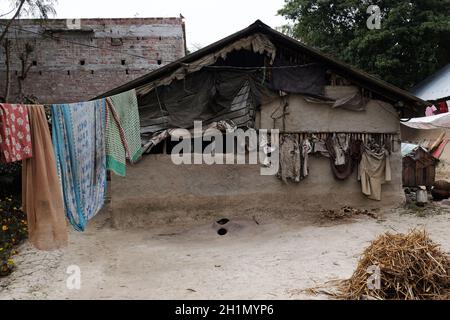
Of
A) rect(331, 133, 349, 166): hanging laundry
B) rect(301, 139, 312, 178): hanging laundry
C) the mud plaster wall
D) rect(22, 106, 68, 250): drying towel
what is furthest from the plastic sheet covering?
rect(22, 106, 68, 250): drying towel

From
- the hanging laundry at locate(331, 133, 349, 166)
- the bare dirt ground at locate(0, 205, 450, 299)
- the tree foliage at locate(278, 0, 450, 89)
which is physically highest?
the tree foliage at locate(278, 0, 450, 89)

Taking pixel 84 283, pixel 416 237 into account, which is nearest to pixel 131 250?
pixel 84 283

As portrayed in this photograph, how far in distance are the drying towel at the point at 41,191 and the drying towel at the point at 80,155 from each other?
26 centimetres

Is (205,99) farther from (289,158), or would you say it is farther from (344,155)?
(344,155)

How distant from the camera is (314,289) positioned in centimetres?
486

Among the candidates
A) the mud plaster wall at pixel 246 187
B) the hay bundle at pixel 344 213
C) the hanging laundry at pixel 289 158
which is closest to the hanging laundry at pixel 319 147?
the mud plaster wall at pixel 246 187

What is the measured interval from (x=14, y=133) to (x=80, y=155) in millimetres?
1091

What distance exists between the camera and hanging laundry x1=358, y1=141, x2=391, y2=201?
29.9 feet

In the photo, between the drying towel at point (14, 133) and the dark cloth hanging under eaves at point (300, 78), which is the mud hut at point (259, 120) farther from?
the drying towel at point (14, 133)

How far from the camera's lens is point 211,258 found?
6625 millimetres

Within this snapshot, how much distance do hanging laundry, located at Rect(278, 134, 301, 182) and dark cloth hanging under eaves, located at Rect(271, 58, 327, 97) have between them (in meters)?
1.15

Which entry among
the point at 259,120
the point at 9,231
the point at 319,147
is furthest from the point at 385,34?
the point at 9,231

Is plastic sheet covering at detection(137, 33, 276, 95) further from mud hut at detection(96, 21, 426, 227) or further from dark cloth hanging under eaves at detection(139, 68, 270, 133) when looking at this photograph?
dark cloth hanging under eaves at detection(139, 68, 270, 133)
